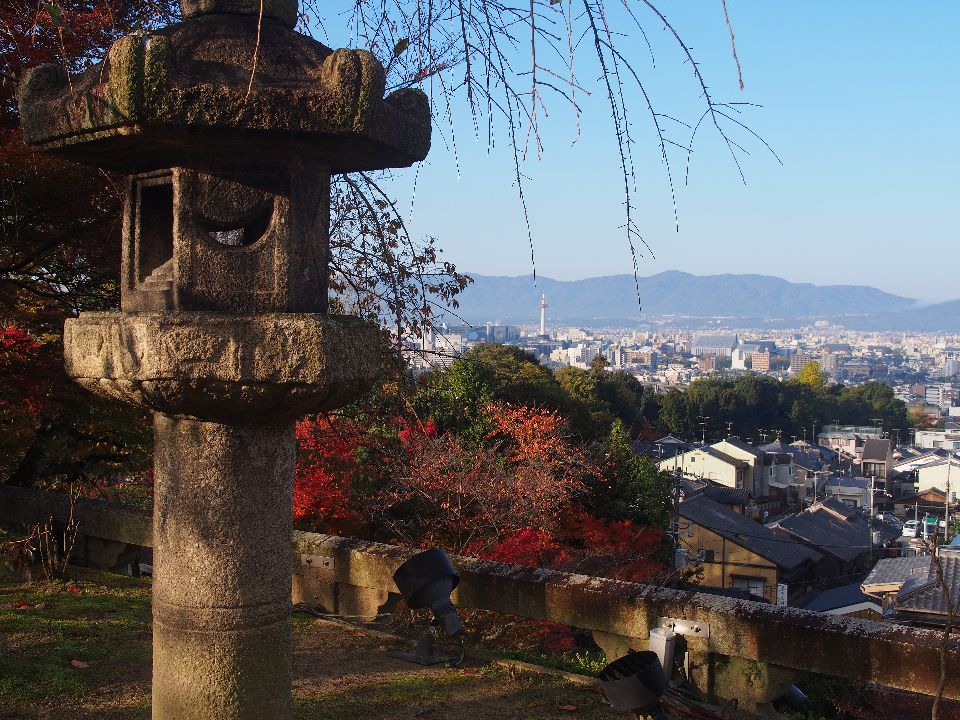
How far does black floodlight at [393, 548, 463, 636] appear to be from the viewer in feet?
15.2

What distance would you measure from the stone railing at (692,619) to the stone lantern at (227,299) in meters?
0.60

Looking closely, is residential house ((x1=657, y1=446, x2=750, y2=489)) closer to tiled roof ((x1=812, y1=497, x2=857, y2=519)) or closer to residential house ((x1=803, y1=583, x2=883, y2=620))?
tiled roof ((x1=812, y1=497, x2=857, y2=519))

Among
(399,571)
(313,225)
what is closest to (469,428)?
(399,571)

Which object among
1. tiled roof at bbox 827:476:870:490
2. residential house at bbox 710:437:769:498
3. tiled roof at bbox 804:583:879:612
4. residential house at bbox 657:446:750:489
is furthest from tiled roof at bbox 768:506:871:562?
tiled roof at bbox 827:476:870:490

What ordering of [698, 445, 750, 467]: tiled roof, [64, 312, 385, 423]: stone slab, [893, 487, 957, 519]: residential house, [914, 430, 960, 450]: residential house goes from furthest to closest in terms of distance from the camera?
[914, 430, 960, 450]: residential house
[893, 487, 957, 519]: residential house
[698, 445, 750, 467]: tiled roof
[64, 312, 385, 423]: stone slab

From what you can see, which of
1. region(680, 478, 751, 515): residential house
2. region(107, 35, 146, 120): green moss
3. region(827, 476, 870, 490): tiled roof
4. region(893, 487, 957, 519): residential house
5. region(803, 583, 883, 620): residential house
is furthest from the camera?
region(827, 476, 870, 490): tiled roof

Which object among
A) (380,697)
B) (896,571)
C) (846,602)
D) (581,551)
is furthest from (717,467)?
(380,697)

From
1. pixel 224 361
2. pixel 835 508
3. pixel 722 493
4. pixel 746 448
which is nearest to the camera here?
pixel 224 361

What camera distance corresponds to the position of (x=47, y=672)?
15.2 ft

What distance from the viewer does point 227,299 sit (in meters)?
2.99

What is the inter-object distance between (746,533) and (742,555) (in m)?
0.86

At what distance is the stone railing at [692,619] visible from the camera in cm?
394

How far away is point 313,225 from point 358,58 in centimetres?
65

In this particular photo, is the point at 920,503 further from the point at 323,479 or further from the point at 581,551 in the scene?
the point at 323,479
